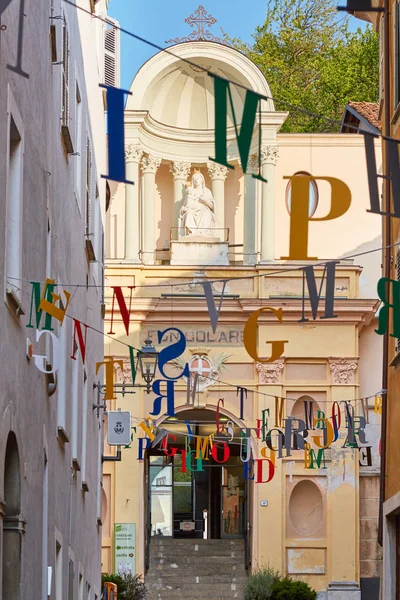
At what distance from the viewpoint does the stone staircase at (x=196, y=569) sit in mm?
36250

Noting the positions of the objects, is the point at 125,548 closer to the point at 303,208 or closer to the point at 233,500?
the point at 233,500

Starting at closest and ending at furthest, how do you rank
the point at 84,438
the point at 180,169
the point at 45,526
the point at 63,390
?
the point at 45,526
the point at 63,390
the point at 84,438
the point at 180,169

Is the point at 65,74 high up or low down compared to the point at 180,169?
down

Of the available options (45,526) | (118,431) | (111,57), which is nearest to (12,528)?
(45,526)

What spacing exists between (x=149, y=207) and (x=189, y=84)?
342 cm

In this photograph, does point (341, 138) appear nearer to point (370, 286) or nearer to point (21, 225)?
point (370, 286)

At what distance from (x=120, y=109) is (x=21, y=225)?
2.68 meters

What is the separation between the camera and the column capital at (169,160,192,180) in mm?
39219

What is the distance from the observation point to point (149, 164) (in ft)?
127

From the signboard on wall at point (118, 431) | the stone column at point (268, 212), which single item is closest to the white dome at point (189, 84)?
the stone column at point (268, 212)

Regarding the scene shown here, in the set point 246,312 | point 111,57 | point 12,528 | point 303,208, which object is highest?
point 111,57

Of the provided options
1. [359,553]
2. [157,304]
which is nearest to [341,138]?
[157,304]

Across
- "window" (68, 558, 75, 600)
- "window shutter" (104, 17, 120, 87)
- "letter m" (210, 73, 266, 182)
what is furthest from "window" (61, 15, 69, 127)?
"window shutter" (104, 17, 120, 87)

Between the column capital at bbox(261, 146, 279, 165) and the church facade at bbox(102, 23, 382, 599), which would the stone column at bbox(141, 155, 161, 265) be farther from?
the column capital at bbox(261, 146, 279, 165)
